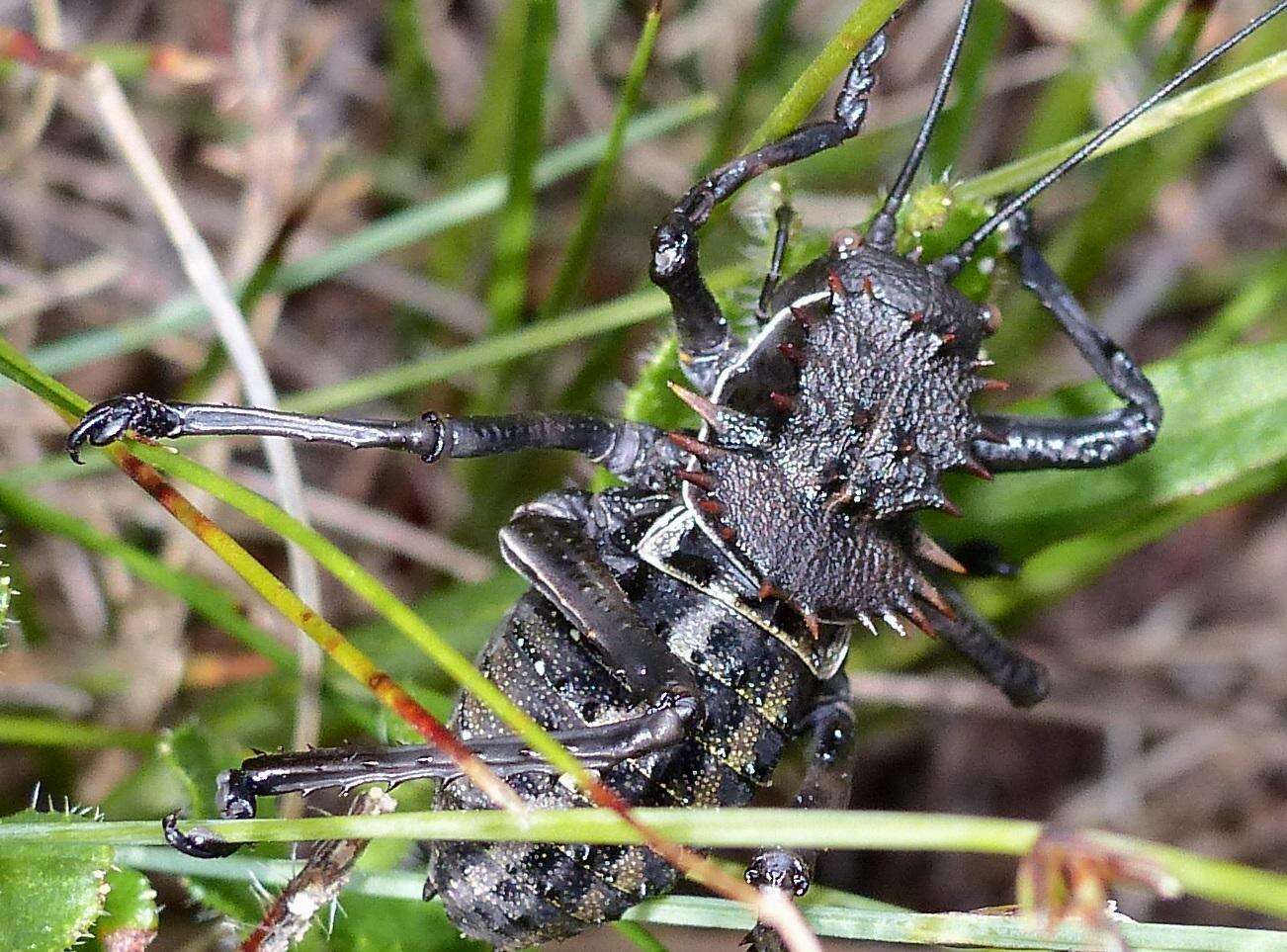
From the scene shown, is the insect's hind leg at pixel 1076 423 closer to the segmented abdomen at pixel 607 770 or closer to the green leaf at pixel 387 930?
the segmented abdomen at pixel 607 770

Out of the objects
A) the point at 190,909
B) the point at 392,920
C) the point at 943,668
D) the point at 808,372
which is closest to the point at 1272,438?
the point at 808,372

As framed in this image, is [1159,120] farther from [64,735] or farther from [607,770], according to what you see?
[64,735]

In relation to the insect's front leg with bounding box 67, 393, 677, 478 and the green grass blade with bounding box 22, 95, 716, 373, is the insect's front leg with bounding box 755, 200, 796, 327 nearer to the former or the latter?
the insect's front leg with bounding box 67, 393, 677, 478

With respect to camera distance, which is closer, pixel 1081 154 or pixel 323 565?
pixel 323 565

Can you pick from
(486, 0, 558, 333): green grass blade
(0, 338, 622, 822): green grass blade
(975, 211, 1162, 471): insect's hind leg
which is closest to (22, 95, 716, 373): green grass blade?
(486, 0, 558, 333): green grass blade

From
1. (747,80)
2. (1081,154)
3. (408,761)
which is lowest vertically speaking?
(408,761)

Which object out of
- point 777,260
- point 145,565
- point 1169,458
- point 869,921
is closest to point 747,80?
point 777,260

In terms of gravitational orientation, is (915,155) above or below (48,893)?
above
